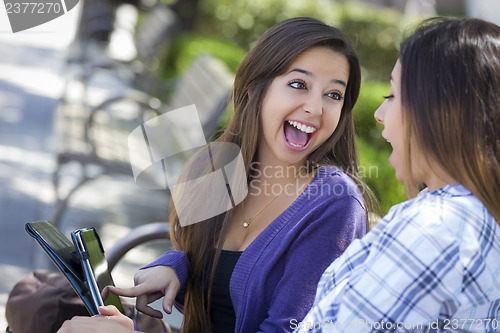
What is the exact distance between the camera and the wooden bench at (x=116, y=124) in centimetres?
400

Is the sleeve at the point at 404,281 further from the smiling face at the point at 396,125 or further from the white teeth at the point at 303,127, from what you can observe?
the white teeth at the point at 303,127

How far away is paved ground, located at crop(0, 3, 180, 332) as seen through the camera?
410 cm

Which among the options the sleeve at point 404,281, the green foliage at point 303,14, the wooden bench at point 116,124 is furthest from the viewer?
the green foliage at point 303,14

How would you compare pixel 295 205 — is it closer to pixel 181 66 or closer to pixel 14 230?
pixel 14 230

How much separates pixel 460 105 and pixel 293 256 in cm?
83

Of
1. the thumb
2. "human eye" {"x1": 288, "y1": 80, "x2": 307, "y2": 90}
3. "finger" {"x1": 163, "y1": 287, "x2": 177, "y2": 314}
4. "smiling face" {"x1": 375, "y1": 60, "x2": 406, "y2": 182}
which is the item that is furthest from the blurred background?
the thumb

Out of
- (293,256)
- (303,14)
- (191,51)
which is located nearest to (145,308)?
(293,256)

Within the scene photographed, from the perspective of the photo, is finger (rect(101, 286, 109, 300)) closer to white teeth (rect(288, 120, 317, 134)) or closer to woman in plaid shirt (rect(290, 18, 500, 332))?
woman in plaid shirt (rect(290, 18, 500, 332))

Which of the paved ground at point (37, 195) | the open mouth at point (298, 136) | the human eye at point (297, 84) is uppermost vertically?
the human eye at point (297, 84)

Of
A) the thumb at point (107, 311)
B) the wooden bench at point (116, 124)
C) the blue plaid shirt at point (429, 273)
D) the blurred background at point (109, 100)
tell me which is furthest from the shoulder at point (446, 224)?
the wooden bench at point (116, 124)

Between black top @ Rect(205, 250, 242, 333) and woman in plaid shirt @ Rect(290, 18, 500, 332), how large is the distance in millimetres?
695

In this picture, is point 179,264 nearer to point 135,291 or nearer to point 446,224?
point 135,291

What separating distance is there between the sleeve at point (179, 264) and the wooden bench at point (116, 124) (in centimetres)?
137

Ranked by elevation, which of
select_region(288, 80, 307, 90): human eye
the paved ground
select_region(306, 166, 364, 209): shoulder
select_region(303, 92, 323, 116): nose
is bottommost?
the paved ground
